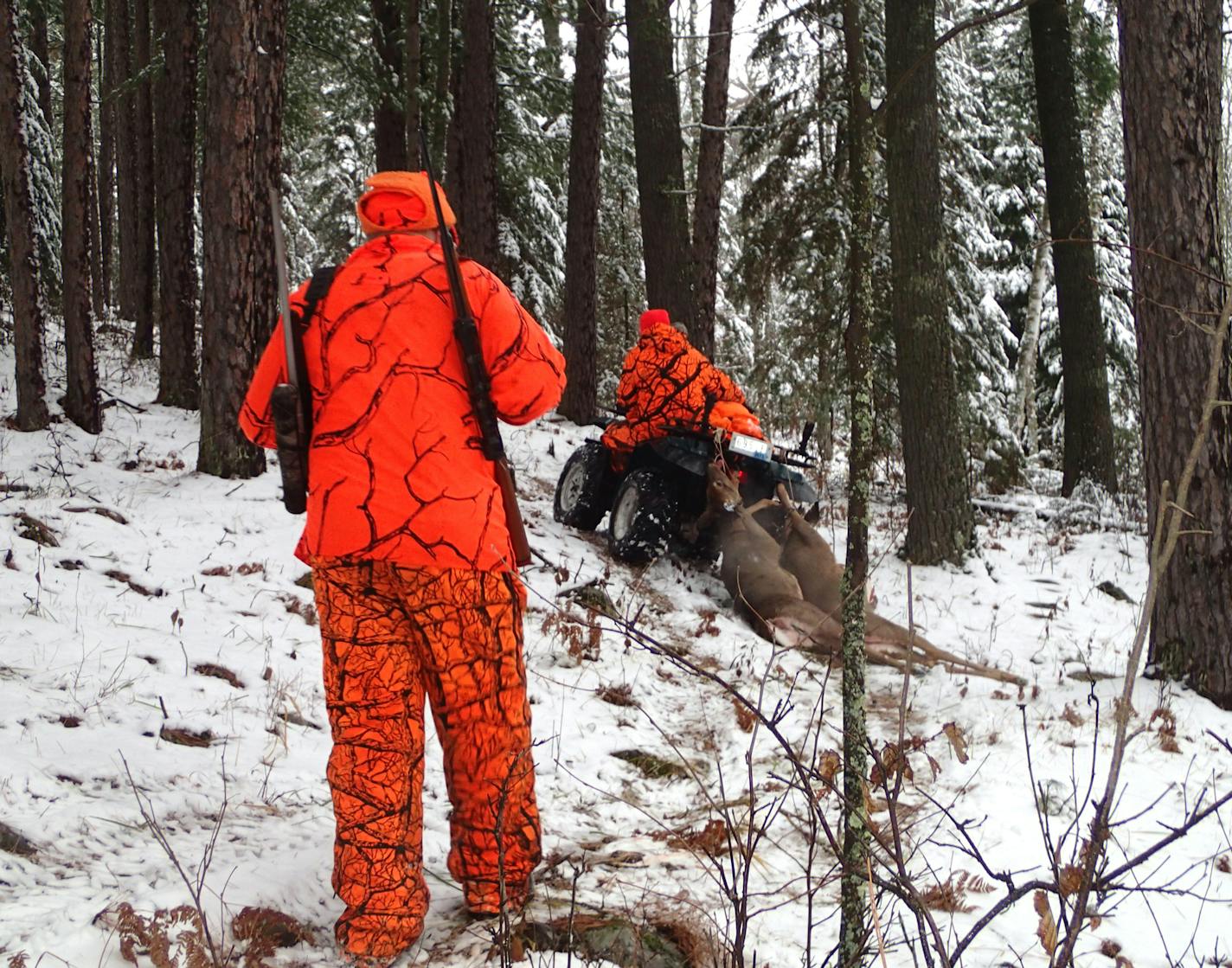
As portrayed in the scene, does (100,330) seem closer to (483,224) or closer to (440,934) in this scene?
(483,224)

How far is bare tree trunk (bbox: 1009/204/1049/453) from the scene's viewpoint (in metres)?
18.9

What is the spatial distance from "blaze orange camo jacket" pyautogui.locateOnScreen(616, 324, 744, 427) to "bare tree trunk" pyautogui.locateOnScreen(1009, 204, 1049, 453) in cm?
1180

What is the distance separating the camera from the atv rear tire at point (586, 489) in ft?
30.9

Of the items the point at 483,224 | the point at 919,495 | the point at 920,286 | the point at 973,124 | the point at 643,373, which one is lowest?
the point at 919,495

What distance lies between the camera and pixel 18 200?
332 inches

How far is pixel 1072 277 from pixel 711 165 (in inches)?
180

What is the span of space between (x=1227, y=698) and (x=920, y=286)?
4502 millimetres

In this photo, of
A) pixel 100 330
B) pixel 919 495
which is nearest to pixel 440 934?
pixel 919 495

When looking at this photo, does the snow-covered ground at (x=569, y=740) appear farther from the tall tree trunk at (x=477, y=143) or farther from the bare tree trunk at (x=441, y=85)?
the tall tree trunk at (x=477, y=143)

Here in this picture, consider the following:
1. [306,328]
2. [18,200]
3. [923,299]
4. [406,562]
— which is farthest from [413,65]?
[406,562]

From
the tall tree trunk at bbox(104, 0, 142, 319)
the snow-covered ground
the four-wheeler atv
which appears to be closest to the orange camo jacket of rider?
the snow-covered ground

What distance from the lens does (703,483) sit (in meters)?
8.74

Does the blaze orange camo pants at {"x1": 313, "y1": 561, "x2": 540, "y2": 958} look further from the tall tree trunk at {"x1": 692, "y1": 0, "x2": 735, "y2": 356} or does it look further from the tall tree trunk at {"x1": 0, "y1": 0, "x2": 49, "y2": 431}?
the tall tree trunk at {"x1": 692, "y1": 0, "x2": 735, "y2": 356}

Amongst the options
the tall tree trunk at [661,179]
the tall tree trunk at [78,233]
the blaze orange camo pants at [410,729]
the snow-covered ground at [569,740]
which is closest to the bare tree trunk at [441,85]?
the tall tree trunk at [661,179]
